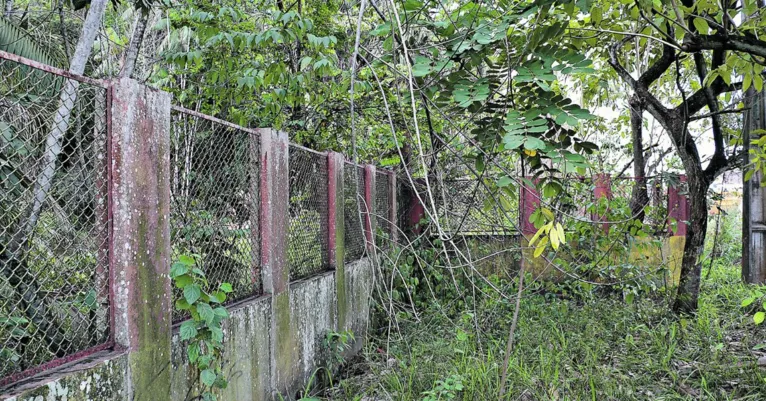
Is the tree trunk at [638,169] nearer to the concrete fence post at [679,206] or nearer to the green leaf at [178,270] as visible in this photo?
the concrete fence post at [679,206]

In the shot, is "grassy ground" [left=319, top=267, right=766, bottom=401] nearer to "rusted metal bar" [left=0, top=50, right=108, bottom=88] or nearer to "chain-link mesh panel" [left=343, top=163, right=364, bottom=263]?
"chain-link mesh panel" [left=343, top=163, right=364, bottom=263]

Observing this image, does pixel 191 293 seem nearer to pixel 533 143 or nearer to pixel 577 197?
pixel 533 143

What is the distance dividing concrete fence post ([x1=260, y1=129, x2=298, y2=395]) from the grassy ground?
0.63 metres

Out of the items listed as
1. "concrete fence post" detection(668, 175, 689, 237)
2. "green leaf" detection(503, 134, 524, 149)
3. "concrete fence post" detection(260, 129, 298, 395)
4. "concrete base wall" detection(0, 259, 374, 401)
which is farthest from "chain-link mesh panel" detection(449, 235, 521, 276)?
"green leaf" detection(503, 134, 524, 149)

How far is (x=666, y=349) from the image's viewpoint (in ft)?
16.5

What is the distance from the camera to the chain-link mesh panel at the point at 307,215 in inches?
175

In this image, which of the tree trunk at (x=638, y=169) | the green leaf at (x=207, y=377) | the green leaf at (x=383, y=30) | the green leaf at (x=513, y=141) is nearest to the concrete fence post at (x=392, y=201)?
the tree trunk at (x=638, y=169)

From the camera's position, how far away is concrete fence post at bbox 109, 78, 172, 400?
7.20ft

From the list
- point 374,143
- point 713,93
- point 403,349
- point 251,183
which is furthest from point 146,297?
point 713,93

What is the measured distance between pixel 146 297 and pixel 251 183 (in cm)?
145

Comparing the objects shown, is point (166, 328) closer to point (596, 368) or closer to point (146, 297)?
point (146, 297)

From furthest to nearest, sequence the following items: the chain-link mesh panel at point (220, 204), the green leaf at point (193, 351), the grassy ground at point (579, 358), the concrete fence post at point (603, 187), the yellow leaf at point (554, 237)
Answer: the concrete fence post at point (603, 187), the grassy ground at point (579, 358), the chain-link mesh panel at point (220, 204), the green leaf at point (193, 351), the yellow leaf at point (554, 237)

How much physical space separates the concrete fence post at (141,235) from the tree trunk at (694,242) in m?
5.70

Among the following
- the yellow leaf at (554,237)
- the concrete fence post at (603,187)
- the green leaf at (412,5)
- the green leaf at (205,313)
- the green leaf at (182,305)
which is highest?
the green leaf at (412,5)
